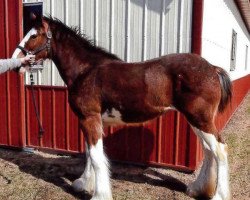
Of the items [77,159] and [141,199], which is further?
[77,159]

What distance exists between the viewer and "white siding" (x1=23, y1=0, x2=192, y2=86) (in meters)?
5.09

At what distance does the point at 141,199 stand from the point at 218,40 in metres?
3.63

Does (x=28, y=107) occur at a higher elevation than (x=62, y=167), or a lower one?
higher

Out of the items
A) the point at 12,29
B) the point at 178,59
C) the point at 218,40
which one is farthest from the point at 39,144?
the point at 218,40

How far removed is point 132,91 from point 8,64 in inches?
61.1

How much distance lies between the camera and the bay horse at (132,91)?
3.95 m

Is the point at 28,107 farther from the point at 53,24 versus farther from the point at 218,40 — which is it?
the point at 218,40

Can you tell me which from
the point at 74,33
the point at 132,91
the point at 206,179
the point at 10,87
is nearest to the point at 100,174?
the point at 132,91

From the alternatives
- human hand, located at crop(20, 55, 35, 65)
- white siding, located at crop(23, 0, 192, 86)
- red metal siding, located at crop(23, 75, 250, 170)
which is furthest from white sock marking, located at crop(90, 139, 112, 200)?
white siding, located at crop(23, 0, 192, 86)

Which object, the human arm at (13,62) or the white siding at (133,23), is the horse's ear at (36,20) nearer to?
the human arm at (13,62)

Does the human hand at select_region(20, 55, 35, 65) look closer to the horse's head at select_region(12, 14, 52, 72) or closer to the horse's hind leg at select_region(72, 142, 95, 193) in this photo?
the horse's head at select_region(12, 14, 52, 72)

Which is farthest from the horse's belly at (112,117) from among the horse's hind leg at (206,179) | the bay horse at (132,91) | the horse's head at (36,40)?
the horse's head at (36,40)

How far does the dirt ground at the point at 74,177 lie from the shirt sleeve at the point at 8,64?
1711 millimetres

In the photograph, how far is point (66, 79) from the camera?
14.5 feet
